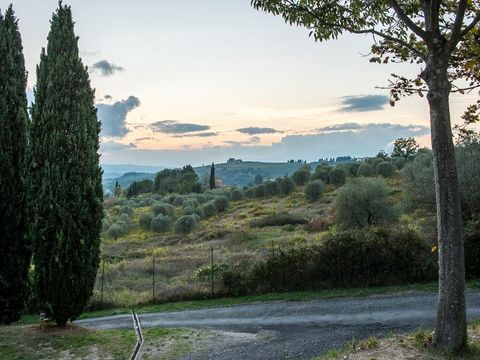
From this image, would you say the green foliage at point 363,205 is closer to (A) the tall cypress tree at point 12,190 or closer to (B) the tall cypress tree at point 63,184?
(B) the tall cypress tree at point 63,184

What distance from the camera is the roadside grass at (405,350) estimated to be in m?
7.61

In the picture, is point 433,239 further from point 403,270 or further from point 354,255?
point 354,255

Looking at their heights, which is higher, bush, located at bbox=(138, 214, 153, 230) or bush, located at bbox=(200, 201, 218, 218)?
bush, located at bbox=(200, 201, 218, 218)

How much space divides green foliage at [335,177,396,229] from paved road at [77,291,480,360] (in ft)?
62.2

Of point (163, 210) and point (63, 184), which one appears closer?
point (63, 184)

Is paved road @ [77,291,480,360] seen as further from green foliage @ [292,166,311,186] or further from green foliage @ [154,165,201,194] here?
Result: green foliage @ [154,165,201,194]

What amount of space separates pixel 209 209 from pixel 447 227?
207 ft

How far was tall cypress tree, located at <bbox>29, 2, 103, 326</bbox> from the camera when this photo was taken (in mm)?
12141

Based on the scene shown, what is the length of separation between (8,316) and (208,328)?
5.83 m

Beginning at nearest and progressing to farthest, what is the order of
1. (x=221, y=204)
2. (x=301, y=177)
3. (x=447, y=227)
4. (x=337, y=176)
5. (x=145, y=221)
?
(x=447, y=227) < (x=145, y=221) < (x=221, y=204) < (x=337, y=176) < (x=301, y=177)

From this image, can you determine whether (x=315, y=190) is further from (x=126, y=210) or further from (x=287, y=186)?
(x=126, y=210)

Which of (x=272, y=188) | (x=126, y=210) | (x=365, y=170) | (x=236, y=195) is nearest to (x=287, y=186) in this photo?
(x=272, y=188)

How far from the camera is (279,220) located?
52.5 m

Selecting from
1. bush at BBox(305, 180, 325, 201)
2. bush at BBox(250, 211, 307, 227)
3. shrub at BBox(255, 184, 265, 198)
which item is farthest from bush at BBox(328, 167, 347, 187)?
bush at BBox(250, 211, 307, 227)
